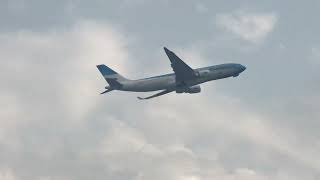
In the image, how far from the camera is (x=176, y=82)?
7844 inches

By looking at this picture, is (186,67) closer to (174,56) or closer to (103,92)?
(174,56)

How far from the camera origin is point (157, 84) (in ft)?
656

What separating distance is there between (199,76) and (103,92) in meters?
31.4

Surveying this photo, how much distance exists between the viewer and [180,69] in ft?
641

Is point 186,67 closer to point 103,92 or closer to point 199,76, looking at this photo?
point 199,76

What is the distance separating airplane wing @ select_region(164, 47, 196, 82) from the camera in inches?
7594

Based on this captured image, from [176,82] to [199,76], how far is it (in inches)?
303

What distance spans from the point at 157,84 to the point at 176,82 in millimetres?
6179

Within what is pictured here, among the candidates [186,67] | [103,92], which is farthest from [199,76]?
[103,92]

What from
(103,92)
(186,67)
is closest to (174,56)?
(186,67)

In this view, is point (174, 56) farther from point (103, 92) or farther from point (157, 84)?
point (103, 92)

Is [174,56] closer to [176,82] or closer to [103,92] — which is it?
[176,82]

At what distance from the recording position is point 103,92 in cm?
19975

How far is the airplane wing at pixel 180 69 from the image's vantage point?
193 m
